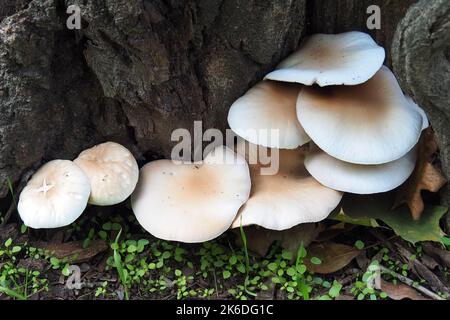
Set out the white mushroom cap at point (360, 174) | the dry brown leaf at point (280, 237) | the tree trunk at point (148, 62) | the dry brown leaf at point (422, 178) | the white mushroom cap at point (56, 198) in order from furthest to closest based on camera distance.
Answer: the dry brown leaf at point (280, 237), the dry brown leaf at point (422, 178), the white mushroom cap at point (360, 174), the white mushroom cap at point (56, 198), the tree trunk at point (148, 62)

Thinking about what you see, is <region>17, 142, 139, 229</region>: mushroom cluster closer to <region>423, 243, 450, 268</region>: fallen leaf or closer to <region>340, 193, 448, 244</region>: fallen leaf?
<region>340, 193, 448, 244</region>: fallen leaf

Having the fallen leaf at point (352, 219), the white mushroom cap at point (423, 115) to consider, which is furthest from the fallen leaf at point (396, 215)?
the white mushroom cap at point (423, 115)

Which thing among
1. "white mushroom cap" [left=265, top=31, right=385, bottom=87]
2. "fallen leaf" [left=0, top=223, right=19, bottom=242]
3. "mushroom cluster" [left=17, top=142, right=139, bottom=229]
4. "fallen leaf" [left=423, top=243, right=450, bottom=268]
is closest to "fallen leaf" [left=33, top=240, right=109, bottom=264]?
"fallen leaf" [left=0, top=223, right=19, bottom=242]

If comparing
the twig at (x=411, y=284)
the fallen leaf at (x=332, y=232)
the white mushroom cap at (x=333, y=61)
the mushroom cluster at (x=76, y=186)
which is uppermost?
the white mushroom cap at (x=333, y=61)

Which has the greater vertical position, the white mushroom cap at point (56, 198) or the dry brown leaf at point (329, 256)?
the white mushroom cap at point (56, 198)

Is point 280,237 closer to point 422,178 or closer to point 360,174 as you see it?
point 360,174

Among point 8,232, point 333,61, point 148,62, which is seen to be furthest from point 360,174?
point 8,232

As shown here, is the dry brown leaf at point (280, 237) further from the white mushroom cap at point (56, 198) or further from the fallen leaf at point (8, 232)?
the fallen leaf at point (8, 232)

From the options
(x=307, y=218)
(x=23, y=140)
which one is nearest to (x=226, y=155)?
(x=307, y=218)
